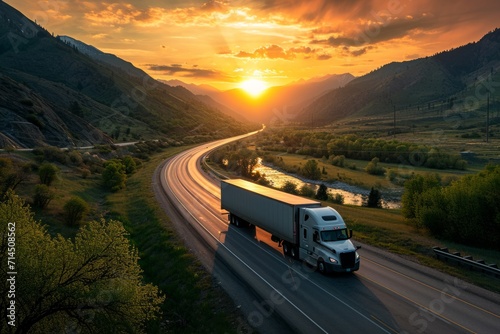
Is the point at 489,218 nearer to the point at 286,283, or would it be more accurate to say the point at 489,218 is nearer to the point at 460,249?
the point at 460,249

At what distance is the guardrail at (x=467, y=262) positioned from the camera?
73.8 ft

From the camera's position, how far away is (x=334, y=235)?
2300 centimetres

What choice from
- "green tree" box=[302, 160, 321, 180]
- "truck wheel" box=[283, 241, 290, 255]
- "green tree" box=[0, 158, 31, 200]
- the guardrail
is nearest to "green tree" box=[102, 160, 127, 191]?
"green tree" box=[0, 158, 31, 200]

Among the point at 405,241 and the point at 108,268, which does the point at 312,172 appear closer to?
the point at 405,241

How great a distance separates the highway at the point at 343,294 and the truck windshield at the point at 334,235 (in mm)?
2310

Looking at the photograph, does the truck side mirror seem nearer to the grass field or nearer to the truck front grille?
the truck front grille

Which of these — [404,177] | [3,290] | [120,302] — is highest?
[3,290]

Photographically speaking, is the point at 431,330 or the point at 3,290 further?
the point at 431,330

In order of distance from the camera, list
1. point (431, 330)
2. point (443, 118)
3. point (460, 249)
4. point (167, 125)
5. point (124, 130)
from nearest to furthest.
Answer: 1. point (431, 330)
2. point (460, 249)
3. point (124, 130)
4. point (167, 125)
5. point (443, 118)

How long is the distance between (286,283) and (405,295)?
6.57m

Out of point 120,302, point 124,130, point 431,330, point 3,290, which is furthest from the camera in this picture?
point 124,130

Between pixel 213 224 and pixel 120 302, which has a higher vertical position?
pixel 120 302

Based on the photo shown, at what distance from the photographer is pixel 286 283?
21672 millimetres

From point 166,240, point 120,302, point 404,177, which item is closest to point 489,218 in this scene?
point 166,240
